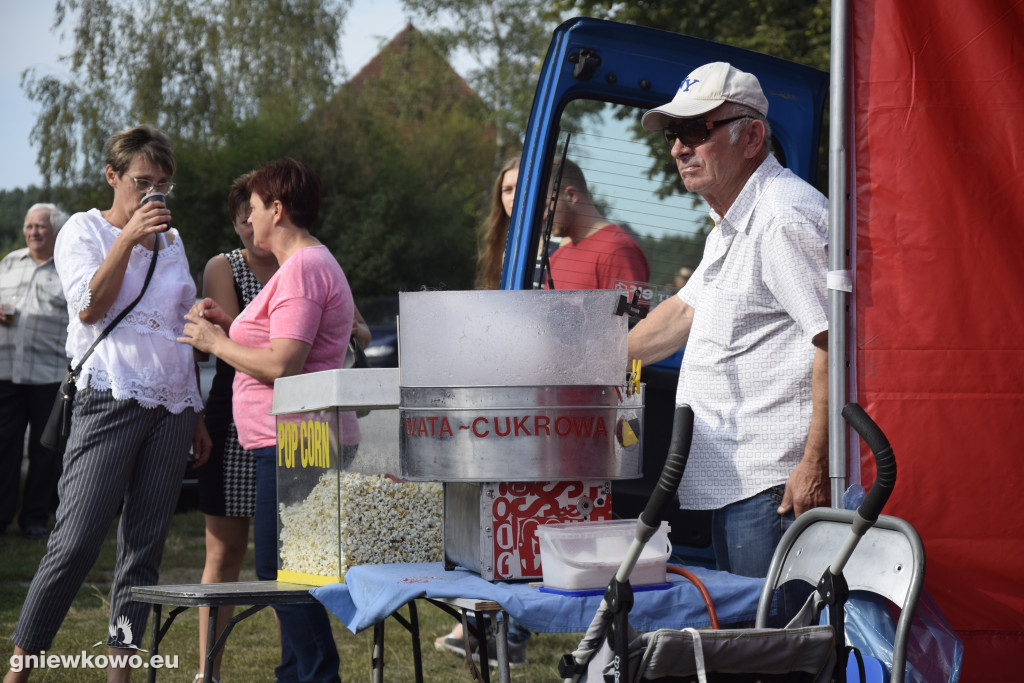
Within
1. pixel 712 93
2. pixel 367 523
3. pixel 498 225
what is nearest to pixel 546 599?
pixel 367 523

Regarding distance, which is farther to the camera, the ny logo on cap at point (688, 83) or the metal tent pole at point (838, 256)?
the ny logo on cap at point (688, 83)

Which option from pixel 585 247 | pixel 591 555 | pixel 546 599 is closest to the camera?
pixel 546 599

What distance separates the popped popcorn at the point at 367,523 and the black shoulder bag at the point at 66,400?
115 cm

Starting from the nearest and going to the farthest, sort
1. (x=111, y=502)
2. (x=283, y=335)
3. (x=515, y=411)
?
1. (x=515, y=411)
2. (x=283, y=335)
3. (x=111, y=502)

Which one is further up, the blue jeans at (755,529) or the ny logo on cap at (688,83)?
the ny logo on cap at (688,83)

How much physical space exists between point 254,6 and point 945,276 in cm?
3058

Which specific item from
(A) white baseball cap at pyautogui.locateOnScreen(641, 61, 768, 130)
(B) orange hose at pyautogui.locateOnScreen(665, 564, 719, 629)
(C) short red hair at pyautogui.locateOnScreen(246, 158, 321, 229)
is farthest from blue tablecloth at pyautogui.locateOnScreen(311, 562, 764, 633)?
(C) short red hair at pyautogui.locateOnScreen(246, 158, 321, 229)

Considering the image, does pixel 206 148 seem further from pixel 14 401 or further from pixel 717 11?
pixel 14 401

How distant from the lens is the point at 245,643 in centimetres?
558

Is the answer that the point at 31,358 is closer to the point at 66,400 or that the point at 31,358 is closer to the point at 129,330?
the point at 66,400

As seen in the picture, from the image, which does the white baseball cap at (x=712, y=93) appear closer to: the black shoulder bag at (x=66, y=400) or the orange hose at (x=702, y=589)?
the orange hose at (x=702, y=589)

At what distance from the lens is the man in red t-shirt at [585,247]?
13.6 feet

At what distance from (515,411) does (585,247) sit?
5.64 ft

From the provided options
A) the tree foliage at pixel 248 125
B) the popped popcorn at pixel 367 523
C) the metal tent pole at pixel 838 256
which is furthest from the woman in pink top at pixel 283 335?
the tree foliage at pixel 248 125
